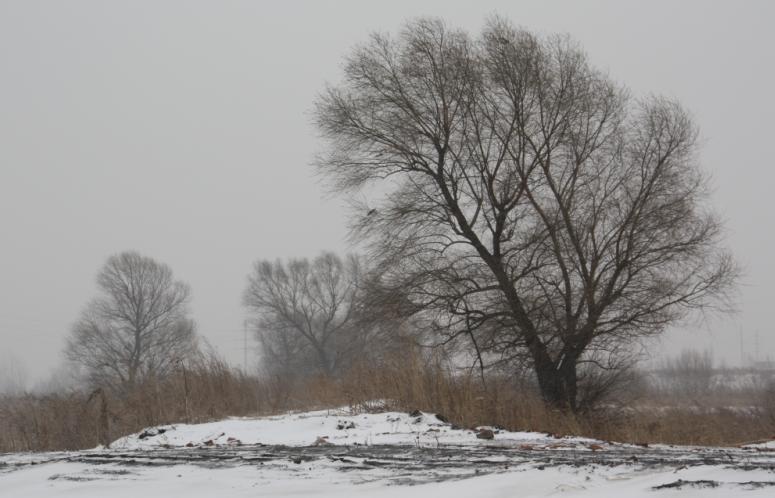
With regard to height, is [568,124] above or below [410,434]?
above

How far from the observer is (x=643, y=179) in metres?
16.8

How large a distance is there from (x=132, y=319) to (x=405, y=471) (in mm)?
56748

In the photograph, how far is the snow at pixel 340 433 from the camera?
7430 mm

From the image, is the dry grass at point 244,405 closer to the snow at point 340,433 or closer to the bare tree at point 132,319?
the snow at point 340,433

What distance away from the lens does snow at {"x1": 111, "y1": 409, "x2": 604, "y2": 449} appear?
7.43 metres

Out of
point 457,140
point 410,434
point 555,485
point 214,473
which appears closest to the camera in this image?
point 555,485

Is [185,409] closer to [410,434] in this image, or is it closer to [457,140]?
[410,434]

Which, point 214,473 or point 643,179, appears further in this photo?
point 643,179

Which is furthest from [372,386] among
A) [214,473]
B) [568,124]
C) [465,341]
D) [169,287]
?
[169,287]

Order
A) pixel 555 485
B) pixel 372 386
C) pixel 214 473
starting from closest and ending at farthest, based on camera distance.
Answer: pixel 555 485, pixel 214 473, pixel 372 386

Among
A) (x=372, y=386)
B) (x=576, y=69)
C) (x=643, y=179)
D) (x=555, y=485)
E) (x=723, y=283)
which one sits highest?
(x=576, y=69)

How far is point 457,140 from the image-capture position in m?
17.2

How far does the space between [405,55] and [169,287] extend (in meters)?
47.3

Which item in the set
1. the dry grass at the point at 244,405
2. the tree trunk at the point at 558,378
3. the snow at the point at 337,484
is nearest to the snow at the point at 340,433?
the dry grass at the point at 244,405
